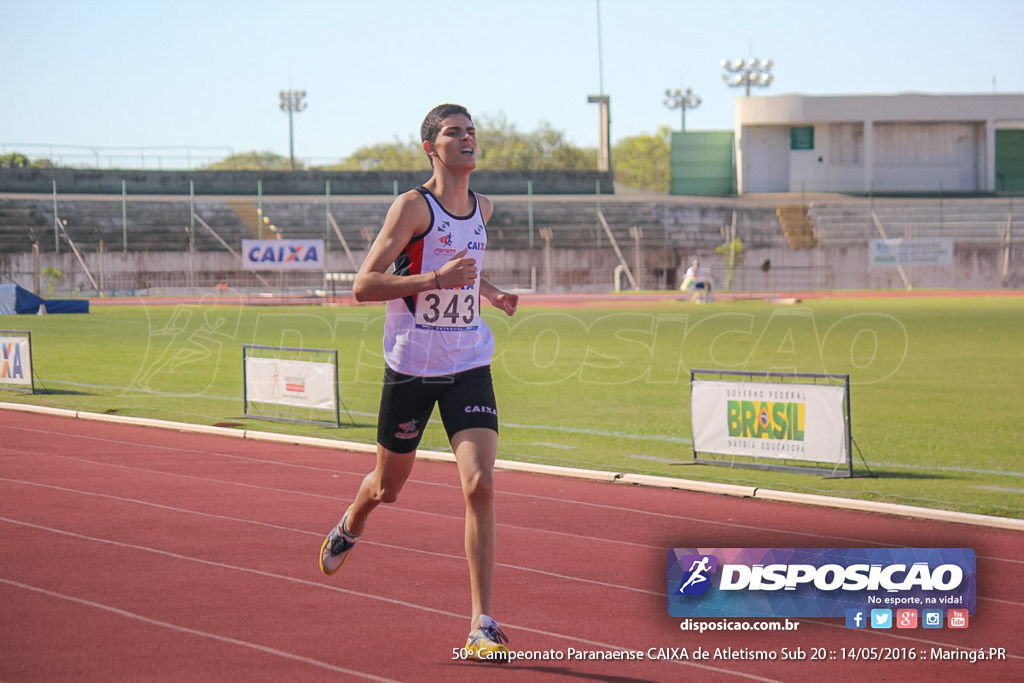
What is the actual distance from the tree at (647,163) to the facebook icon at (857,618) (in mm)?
115457

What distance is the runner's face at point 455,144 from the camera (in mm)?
5340

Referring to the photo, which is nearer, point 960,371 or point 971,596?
point 971,596

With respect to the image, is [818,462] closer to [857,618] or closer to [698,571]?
[857,618]

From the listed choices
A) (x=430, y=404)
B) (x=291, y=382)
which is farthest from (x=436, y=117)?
(x=291, y=382)

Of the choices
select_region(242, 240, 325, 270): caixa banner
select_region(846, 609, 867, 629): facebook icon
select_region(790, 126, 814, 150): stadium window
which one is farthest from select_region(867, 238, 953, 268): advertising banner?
select_region(846, 609, 867, 629): facebook icon

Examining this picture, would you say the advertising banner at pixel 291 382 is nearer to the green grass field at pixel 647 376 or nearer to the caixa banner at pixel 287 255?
the green grass field at pixel 647 376

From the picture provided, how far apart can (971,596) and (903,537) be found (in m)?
2.23

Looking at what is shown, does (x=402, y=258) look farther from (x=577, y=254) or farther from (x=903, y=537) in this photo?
(x=577, y=254)

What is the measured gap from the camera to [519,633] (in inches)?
218

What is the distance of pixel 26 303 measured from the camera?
36594 mm

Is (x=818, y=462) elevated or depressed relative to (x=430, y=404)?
depressed

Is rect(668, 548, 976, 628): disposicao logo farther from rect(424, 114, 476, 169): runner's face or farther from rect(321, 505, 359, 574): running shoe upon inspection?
rect(424, 114, 476, 169): runner's face

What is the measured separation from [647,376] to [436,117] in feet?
44.1

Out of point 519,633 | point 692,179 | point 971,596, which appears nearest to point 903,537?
point 971,596
